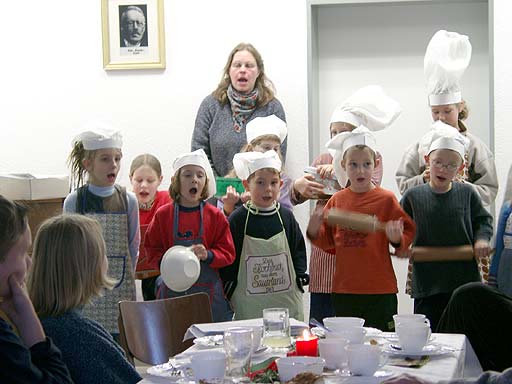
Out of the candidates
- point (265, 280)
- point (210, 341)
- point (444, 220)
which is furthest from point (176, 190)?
point (210, 341)

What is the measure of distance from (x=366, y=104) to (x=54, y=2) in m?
A: 2.34

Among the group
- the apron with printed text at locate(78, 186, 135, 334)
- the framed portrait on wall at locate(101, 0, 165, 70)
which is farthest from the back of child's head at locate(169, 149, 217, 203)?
the framed portrait on wall at locate(101, 0, 165, 70)

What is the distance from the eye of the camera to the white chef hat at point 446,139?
374 centimetres

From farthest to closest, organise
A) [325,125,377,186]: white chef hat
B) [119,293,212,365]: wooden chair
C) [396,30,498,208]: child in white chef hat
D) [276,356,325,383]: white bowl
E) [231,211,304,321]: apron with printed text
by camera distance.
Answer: [396,30,498,208]: child in white chef hat
[231,211,304,321]: apron with printed text
[325,125,377,186]: white chef hat
[119,293,212,365]: wooden chair
[276,356,325,383]: white bowl

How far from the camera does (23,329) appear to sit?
1.99m

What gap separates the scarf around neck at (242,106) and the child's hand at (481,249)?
146 centimetres

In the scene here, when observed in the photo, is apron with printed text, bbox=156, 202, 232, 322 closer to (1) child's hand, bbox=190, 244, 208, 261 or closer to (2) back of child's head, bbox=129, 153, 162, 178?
(1) child's hand, bbox=190, 244, 208, 261

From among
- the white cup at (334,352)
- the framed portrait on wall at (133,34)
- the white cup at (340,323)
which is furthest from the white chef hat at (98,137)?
the white cup at (334,352)

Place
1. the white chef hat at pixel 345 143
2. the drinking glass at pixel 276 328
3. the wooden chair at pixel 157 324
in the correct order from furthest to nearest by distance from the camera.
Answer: the white chef hat at pixel 345 143, the wooden chair at pixel 157 324, the drinking glass at pixel 276 328

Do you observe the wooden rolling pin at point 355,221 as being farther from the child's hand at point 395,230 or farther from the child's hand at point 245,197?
the child's hand at point 245,197

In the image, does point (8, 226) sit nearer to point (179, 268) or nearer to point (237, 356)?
point (237, 356)

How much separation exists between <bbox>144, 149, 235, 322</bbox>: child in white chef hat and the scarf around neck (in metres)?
0.66

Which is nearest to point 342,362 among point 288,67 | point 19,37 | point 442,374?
point 442,374

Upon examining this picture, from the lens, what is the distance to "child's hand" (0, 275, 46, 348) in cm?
199
